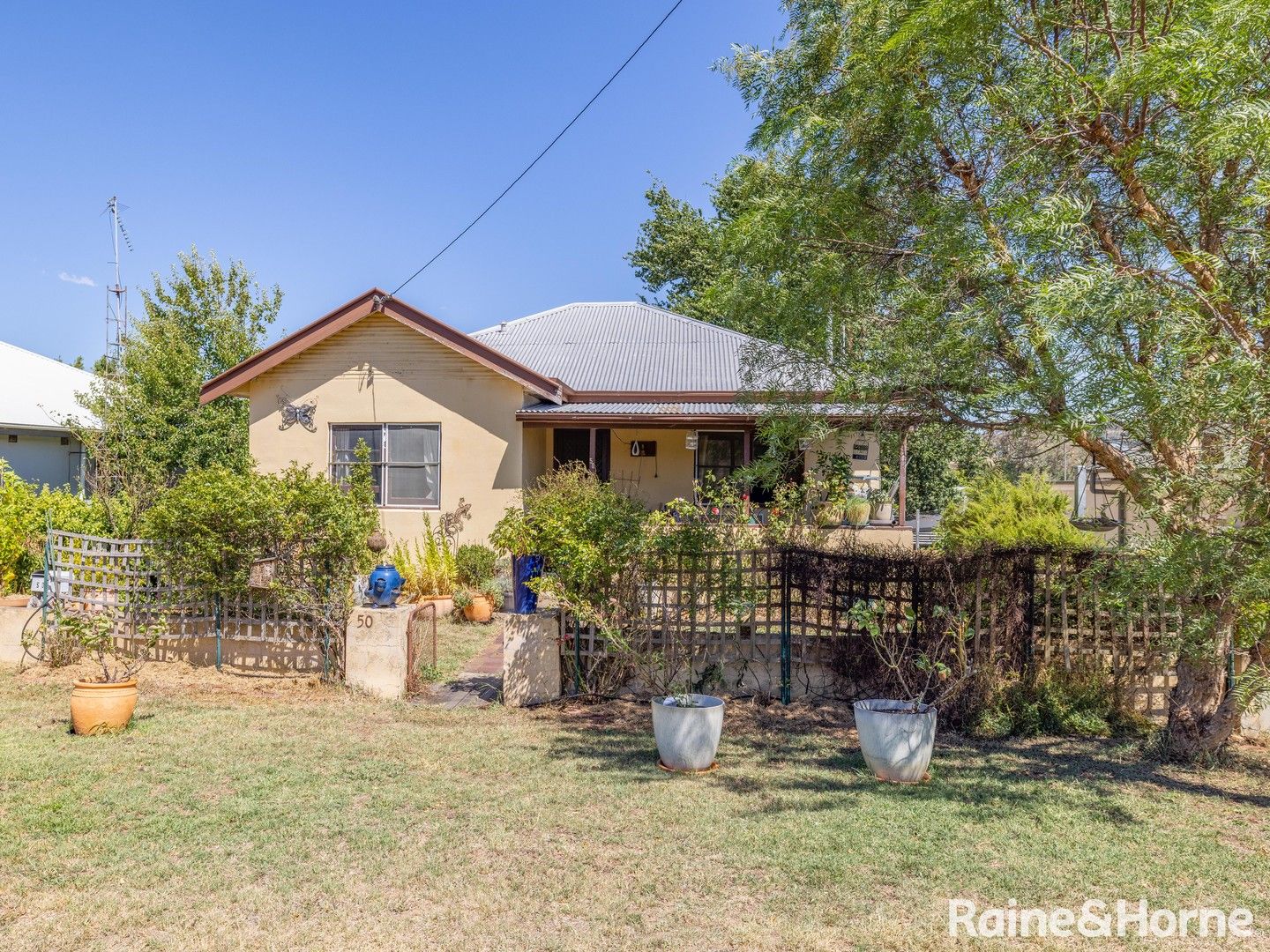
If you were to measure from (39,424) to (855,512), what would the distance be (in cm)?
1876

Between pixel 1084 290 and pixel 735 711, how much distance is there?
4496mm

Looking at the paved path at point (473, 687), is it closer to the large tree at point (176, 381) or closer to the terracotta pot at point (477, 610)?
the terracotta pot at point (477, 610)

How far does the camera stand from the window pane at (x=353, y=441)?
13.9 meters

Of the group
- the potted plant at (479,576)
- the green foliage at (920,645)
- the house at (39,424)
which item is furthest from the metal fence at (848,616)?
the house at (39,424)

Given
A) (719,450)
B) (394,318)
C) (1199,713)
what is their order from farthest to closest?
(719,450) < (394,318) < (1199,713)

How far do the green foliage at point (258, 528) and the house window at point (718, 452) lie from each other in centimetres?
890

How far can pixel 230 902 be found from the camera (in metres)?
3.58

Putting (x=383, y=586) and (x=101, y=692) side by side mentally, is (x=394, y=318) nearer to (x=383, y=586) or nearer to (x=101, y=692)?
(x=383, y=586)

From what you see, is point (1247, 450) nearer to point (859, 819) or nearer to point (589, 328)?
point (859, 819)

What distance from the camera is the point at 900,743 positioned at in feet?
17.2

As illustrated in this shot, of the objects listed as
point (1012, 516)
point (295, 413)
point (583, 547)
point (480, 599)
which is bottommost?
point (480, 599)

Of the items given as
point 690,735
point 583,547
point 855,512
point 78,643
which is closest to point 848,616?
point 690,735

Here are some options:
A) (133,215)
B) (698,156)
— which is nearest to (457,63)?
(698,156)

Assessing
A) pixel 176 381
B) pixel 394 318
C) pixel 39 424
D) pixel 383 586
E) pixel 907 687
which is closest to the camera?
→ pixel 907 687
